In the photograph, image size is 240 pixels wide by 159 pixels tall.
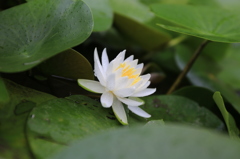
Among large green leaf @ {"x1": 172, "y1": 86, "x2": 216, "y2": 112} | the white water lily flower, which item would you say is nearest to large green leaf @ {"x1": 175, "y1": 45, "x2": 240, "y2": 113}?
large green leaf @ {"x1": 172, "y1": 86, "x2": 216, "y2": 112}

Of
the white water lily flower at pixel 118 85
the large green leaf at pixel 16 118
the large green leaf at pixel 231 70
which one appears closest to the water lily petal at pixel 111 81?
the white water lily flower at pixel 118 85

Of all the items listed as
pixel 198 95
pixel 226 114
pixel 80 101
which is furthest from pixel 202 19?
pixel 80 101

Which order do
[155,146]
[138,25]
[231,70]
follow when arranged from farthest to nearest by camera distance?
1. [231,70]
2. [138,25]
3. [155,146]

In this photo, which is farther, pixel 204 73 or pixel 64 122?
pixel 204 73

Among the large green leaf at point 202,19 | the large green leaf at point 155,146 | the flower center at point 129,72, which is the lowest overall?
the flower center at point 129,72

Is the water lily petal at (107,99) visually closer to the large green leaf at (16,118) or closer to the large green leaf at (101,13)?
the large green leaf at (16,118)

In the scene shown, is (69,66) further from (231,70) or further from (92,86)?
(231,70)

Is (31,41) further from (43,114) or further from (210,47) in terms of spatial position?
(210,47)

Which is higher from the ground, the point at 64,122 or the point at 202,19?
the point at 202,19

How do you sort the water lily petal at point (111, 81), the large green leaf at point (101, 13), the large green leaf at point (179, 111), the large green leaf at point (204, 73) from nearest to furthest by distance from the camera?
the water lily petal at point (111, 81) → the large green leaf at point (179, 111) → the large green leaf at point (101, 13) → the large green leaf at point (204, 73)
